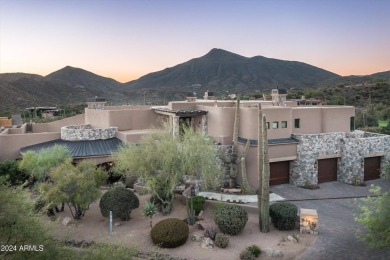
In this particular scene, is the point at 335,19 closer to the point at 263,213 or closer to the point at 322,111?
the point at 322,111

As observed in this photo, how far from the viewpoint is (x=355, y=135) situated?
95.7ft

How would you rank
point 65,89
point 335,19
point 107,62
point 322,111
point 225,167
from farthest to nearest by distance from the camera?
point 65,89 → point 107,62 → point 335,19 → point 322,111 → point 225,167

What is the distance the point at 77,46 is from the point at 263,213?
1857 inches

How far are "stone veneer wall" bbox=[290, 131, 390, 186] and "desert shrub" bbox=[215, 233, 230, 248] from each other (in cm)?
1192

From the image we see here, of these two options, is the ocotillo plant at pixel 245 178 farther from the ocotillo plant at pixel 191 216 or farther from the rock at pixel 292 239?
the rock at pixel 292 239

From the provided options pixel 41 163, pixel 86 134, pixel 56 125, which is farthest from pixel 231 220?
pixel 56 125

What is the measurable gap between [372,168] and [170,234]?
20.6 m

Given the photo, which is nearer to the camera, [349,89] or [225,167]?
[225,167]

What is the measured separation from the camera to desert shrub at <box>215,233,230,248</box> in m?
16.8

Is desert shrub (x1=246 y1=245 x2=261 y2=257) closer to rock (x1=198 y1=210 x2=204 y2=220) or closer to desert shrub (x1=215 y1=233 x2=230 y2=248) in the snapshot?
desert shrub (x1=215 y1=233 x2=230 y2=248)

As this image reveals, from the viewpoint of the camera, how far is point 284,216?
18250mm

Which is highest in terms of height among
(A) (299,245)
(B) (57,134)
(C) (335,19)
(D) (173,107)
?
(C) (335,19)

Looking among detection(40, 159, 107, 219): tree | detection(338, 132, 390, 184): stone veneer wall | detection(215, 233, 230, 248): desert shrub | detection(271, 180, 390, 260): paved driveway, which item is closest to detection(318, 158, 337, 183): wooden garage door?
detection(338, 132, 390, 184): stone veneer wall

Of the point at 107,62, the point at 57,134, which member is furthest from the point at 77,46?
the point at 57,134
